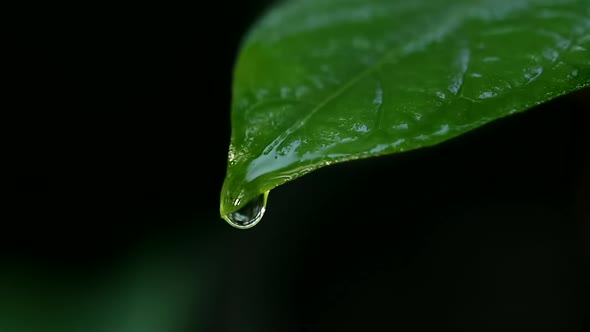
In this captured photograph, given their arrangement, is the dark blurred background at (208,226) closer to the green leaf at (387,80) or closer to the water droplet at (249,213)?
the green leaf at (387,80)

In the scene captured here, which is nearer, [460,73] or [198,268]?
[460,73]

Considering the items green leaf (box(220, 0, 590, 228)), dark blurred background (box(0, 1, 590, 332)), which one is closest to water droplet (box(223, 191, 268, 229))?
green leaf (box(220, 0, 590, 228))

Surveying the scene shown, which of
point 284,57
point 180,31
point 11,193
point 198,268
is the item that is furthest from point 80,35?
point 284,57

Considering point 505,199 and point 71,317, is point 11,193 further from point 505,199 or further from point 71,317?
point 505,199

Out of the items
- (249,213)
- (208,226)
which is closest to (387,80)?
(249,213)

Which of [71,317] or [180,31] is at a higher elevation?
[180,31]

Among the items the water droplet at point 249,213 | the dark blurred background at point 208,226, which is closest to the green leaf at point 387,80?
the water droplet at point 249,213

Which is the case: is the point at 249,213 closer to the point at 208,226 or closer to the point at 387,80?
the point at 387,80
